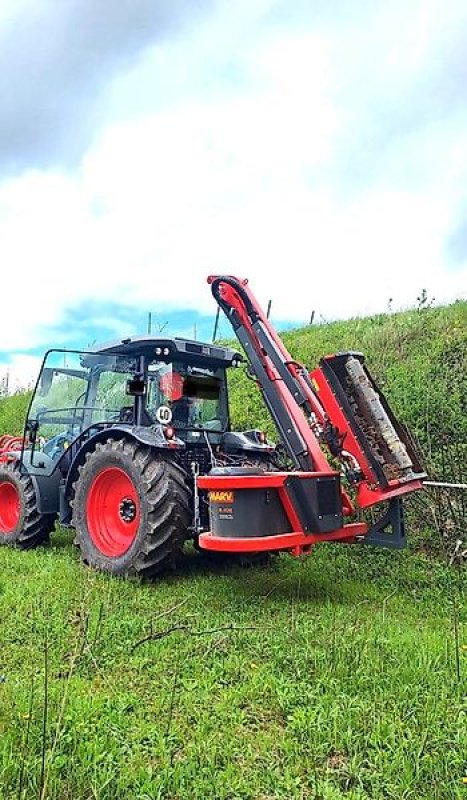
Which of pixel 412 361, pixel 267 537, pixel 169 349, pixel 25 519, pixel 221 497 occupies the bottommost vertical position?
pixel 25 519

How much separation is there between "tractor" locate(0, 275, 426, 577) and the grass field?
0.52 metres

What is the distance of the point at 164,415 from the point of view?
6.06 m

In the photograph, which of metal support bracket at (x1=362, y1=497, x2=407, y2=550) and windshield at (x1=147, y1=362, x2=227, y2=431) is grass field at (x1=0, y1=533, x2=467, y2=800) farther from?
windshield at (x1=147, y1=362, x2=227, y2=431)

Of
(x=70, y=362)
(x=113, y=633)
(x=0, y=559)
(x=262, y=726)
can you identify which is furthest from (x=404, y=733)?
(x=70, y=362)

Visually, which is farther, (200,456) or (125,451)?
(200,456)

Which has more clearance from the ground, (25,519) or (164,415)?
(164,415)

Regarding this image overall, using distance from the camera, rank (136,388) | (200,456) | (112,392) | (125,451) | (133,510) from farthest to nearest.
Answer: (112,392) < (200,456) < (136,388) < (133,510) < (125,451)

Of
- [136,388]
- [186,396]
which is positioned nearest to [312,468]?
[186,396]

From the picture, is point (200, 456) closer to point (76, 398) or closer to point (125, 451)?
point (125, 451)

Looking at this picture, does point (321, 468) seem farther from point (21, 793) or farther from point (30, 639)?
point (21, 793)

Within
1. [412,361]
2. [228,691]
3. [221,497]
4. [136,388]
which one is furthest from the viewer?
[412,361]

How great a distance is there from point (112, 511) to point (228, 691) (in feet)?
9.62

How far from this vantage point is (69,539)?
25.1ft

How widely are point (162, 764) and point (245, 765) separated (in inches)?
12.8
